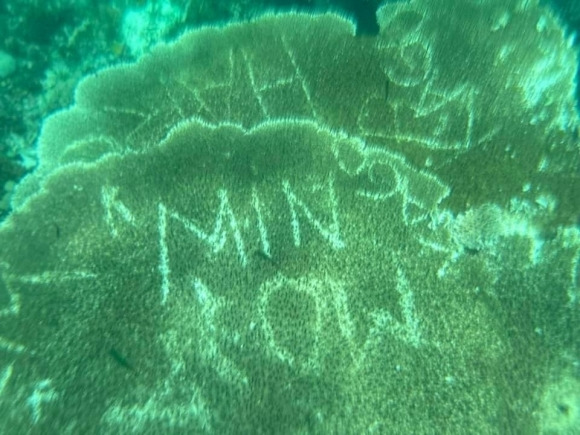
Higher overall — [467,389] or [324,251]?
[324,251]

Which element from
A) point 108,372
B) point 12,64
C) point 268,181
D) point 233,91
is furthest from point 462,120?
point 12,64

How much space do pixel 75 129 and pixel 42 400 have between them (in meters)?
2.14

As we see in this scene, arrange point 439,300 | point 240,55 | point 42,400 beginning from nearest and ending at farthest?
point 42,400
point 439,300
point 240,55

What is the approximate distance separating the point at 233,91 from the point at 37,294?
6.90 feet

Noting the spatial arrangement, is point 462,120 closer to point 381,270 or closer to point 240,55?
point 381,270

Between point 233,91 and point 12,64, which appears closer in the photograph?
point 233,91

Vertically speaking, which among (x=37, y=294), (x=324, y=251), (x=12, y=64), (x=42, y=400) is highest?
(x=12, y=64)

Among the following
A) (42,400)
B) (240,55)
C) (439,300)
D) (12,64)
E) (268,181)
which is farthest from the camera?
(12,64)

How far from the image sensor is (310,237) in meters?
2.93

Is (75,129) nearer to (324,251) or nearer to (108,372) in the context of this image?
(108,372)

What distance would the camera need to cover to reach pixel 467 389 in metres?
2.64

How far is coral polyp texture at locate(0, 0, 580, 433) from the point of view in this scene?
2.63m

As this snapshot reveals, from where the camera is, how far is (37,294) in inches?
114

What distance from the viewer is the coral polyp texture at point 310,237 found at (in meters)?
2.63
